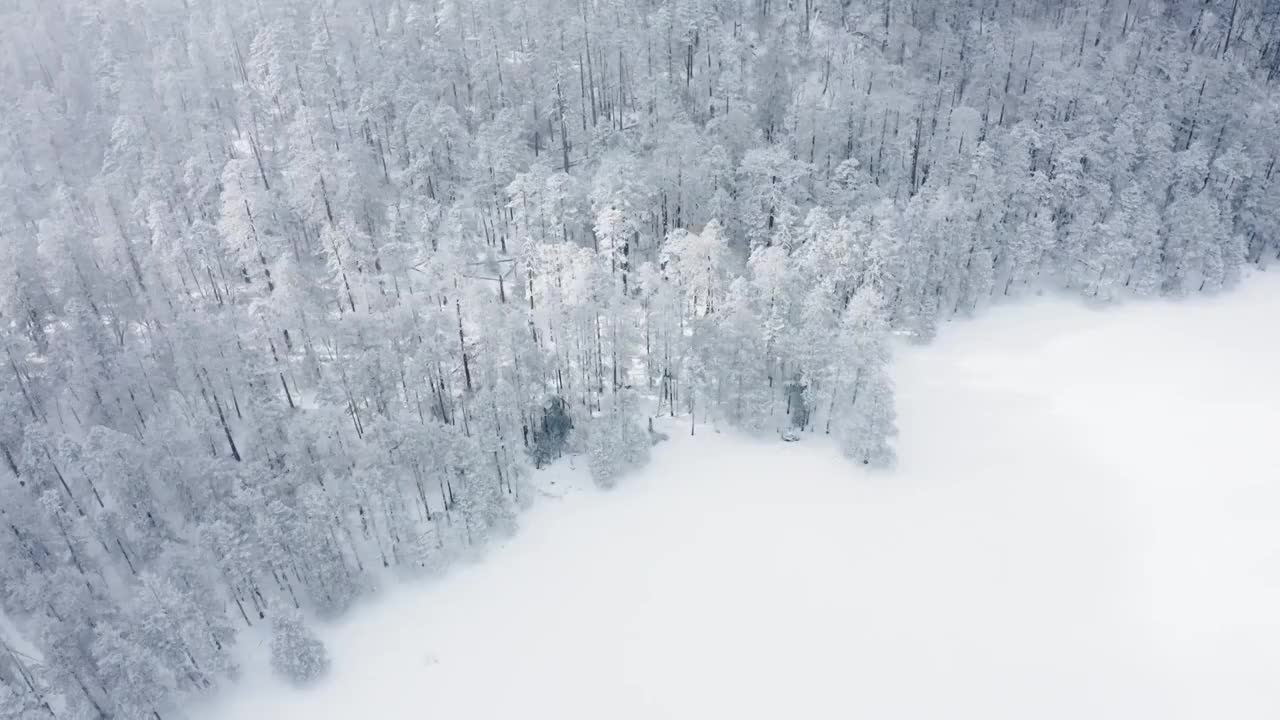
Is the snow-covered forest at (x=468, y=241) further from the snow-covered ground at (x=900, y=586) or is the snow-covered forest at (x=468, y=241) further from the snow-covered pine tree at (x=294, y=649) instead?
the snow-covered ground at (x=900, y=586)

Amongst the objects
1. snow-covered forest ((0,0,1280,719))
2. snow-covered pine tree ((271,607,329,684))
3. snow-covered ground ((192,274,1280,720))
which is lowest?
snow-covered ground ((192,274,1280,720))

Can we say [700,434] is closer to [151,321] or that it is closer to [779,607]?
[779,607]

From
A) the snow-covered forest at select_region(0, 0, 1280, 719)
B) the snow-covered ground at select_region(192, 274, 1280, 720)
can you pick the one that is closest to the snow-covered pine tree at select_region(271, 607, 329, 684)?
the snow-covered forest at select_region(0, 0, 1280, 719)

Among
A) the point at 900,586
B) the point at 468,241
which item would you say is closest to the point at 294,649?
the point at 468,241

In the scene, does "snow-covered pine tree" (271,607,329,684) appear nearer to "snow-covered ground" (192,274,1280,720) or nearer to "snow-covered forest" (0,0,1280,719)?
"snow-covered forest" (0,0,1280,719)

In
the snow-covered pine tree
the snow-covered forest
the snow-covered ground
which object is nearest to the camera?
the snow-covered pine tree

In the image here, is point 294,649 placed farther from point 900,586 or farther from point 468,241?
point 900,586
